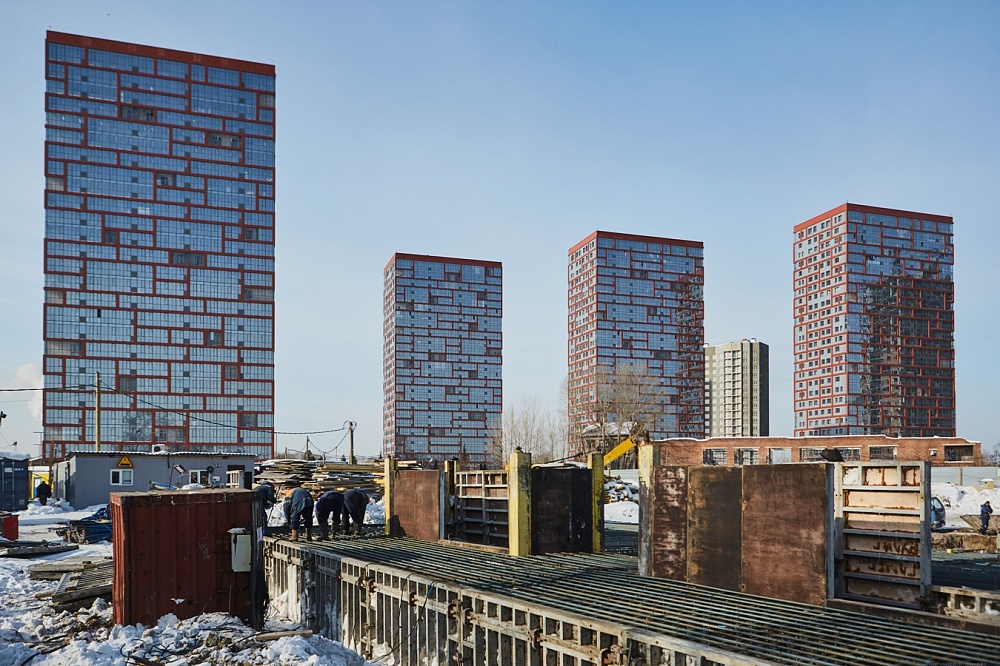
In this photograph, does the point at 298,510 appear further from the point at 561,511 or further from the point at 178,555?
the point at 561,511

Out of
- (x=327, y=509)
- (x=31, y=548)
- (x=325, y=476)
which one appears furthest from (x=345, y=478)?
(x=327, y=509)

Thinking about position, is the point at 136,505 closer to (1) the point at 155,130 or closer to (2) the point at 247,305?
(2) the point at 247,305

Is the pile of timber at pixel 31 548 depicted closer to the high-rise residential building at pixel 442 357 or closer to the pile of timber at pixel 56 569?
the pile of timber at pixel 56 569

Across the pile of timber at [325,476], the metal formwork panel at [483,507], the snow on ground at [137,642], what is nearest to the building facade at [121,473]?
the pile of timber at [325,476]

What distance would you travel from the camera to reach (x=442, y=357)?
147625 mm

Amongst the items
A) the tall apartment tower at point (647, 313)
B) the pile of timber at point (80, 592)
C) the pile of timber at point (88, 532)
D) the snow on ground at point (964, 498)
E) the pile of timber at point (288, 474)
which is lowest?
the snow on ground at point (964, 498)

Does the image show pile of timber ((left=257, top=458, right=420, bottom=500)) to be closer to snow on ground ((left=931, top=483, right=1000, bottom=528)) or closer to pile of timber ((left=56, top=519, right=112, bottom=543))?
pile of timber ((left=56, top=519, right=112, bottom=543))

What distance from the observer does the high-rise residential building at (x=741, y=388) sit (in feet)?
511

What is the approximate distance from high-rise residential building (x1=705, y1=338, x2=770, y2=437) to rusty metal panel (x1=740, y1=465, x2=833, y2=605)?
485 ft

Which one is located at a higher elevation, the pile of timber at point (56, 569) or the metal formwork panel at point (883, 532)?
the metal formwork panel at point (883, 532)

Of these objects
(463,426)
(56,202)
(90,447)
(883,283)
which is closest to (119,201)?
(56,202)

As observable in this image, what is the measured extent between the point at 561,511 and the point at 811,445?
192ft

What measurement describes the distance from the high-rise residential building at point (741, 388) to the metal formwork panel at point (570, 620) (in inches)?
5741

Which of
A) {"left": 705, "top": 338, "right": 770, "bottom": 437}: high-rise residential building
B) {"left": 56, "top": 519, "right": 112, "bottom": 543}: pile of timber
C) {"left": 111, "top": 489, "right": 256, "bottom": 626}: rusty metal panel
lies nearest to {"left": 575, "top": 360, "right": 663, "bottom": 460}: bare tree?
{"left": 56, "top": 519, "right": 112, "bottom": 543}: pile of timber
